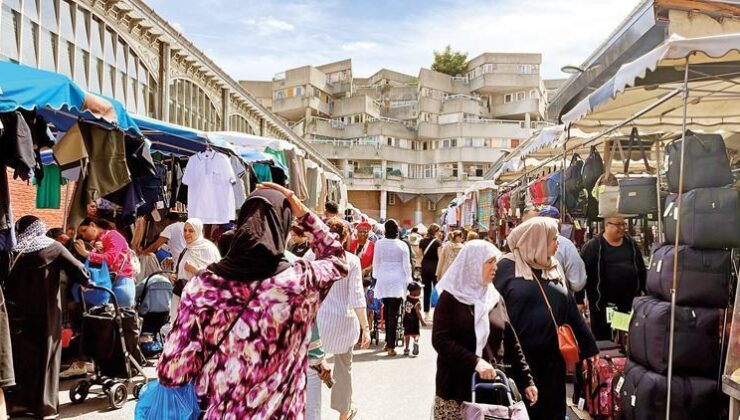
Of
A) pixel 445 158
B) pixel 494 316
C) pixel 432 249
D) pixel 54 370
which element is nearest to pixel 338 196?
pixel 432 249

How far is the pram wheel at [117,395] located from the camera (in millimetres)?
6102

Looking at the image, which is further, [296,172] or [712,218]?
[296,172]

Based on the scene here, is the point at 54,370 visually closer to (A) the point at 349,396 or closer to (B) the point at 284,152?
(A) the point at 349,396

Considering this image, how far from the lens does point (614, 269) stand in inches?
250

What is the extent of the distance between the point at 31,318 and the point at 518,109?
212 feet

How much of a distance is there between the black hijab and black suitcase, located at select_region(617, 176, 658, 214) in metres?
4.03

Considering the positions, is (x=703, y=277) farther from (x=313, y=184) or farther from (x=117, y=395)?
(x=313, y=184)

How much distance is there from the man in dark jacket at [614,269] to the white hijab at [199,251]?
396cm

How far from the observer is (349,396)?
554 cm

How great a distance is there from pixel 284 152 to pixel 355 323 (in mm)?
4486

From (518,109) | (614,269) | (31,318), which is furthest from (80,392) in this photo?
(518,109)

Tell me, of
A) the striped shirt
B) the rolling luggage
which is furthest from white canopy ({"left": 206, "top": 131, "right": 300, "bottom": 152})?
the rolling luggage

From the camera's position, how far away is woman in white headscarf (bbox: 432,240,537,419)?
3.79 meters

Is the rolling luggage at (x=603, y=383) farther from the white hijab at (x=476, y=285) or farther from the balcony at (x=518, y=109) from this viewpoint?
the balcony at (x=518, y=109)
